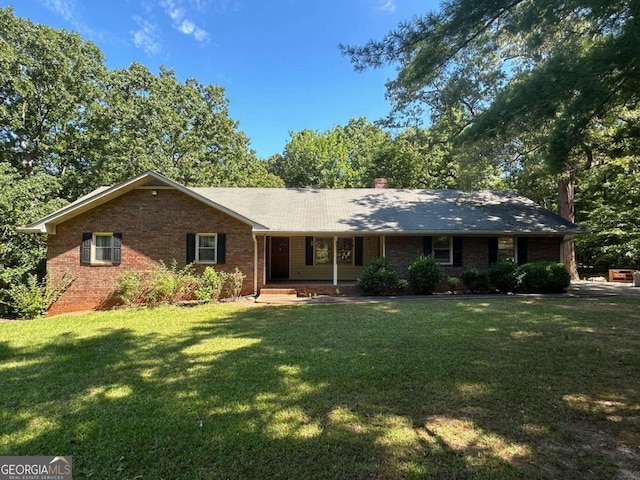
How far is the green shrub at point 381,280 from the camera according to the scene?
41.1ft

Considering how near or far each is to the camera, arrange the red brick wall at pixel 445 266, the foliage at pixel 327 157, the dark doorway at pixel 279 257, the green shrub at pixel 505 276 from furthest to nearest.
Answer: the foliage at pixel 327 157
the dark doorway at pixel 279 257
the red brick wall at pixel 445 266
the green shrub at pixel 505 276

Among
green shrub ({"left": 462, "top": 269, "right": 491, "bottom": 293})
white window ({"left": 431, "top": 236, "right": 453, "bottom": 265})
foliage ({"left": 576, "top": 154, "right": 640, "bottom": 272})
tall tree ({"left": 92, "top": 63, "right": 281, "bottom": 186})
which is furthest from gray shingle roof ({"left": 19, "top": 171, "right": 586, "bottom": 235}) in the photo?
tall tree ({"left": 92, "top": 63, "right": 281, "bottom": 186})

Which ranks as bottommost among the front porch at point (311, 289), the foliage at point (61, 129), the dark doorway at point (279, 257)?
the front porch at point (311, 289)

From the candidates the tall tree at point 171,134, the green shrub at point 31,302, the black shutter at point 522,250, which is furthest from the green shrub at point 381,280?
the tall tree at point 171,134

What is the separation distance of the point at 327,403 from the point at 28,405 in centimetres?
332

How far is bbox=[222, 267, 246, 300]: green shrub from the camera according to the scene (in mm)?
12328

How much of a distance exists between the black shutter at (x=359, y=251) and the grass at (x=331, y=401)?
7.75m

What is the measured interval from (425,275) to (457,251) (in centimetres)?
215

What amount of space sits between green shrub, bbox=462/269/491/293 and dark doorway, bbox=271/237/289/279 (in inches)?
286

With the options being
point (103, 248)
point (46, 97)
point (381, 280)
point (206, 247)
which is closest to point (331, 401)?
point (381, 280)

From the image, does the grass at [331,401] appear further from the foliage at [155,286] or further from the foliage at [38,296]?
the foliage at [38,296]

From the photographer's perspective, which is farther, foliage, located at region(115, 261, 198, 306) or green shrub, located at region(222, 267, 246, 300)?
green shrub, located at region(222, 267, 246, 300)

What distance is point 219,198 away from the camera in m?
15.7

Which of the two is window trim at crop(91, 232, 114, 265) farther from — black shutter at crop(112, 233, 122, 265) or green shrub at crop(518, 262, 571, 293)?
green shrub at crop(518, 262, 571, 293)
